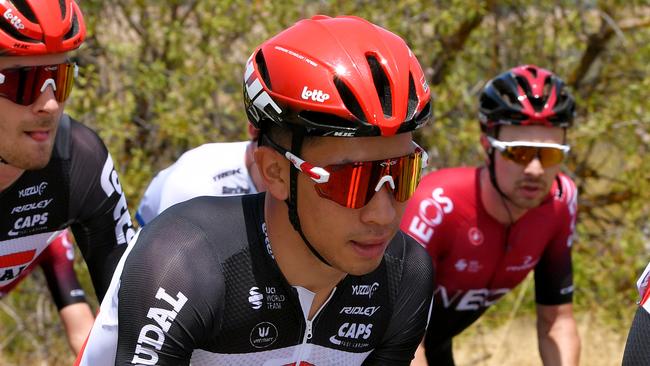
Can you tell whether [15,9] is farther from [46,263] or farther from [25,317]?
[25,317]

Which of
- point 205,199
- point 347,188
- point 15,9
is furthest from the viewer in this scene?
point 15,9

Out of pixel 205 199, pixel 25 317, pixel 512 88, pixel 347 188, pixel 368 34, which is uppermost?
pixel 368 34

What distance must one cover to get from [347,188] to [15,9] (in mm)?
1823

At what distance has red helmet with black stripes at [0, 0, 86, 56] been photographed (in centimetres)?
379

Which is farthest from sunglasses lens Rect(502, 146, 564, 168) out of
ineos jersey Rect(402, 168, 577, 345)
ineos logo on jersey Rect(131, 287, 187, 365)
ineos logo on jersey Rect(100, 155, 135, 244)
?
ineos logo on jersey Rect(131, 287, 187, 365)

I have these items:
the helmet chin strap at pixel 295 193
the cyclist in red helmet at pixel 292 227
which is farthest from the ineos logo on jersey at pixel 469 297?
the helmet chin strap at pixel 295 193

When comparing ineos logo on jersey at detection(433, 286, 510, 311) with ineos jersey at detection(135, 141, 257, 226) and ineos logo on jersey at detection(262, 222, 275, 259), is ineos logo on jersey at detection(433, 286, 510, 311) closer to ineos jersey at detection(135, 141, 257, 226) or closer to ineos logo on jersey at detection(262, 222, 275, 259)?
ineos jersey at detection(135, 141, 257, 226)

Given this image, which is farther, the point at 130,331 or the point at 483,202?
the point at 483,202

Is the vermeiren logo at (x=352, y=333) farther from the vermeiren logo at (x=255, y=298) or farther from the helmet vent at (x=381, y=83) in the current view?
the helmet vent at (x=381, y=83)

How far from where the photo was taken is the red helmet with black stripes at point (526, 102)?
5141 millimetres

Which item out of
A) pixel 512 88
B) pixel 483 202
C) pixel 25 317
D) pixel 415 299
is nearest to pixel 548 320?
pixel 483 202

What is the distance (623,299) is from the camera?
26.5ft

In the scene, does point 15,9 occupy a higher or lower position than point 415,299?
higher

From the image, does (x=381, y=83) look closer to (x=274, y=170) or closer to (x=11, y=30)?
(x=274, y=170)
